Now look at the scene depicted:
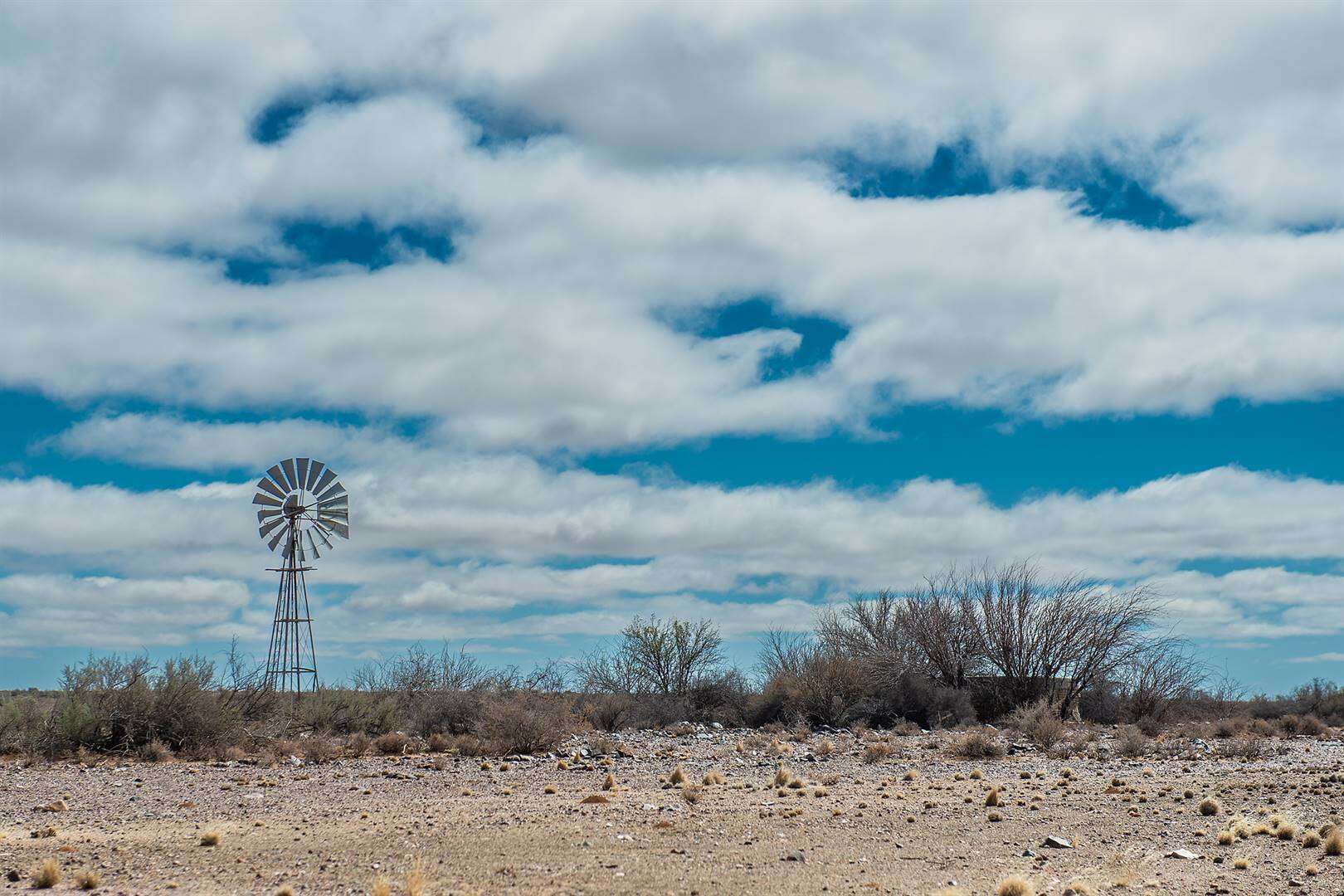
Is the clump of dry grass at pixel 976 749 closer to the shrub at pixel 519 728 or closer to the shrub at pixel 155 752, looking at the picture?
the shrub at pixel 519 728

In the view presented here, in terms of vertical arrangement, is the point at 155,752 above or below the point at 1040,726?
above

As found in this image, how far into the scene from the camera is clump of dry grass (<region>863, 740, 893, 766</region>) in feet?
78.2

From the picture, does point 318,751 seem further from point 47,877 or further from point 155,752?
point 47,877

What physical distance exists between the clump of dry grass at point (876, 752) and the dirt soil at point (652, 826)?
2.21 ft

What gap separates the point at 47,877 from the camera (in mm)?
10969

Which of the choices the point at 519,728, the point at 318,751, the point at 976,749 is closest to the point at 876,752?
the point at 976,749

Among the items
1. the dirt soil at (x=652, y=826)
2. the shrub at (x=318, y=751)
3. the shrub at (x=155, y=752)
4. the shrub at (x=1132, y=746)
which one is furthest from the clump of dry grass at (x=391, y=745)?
the shrub at (x=1132, y=746)

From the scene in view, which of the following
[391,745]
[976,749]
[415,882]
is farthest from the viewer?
[391,745]

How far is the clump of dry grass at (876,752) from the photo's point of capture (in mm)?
23839

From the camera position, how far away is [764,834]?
14.2 meters

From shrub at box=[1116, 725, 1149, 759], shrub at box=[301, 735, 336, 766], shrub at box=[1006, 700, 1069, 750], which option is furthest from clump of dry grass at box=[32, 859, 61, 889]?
shrub at box=[1116, 725, 1149, 759]

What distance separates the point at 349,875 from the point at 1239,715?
A: 121 ft

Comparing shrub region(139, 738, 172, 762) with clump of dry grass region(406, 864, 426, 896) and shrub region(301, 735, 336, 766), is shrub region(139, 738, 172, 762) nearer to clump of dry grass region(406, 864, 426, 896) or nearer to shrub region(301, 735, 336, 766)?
shrub region(301, 735, 336, 766)

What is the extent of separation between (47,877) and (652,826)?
692 centimetres
